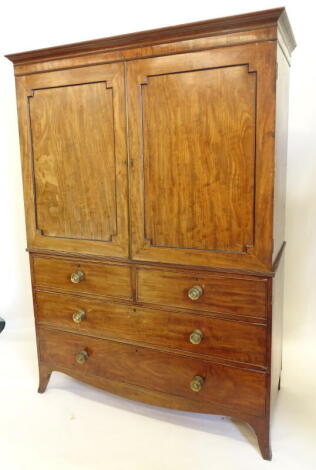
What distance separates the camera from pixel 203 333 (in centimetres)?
163

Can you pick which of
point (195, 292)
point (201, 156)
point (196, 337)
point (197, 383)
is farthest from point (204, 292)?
point (201, 156)

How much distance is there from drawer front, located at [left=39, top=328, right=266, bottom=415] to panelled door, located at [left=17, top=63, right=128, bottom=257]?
0.45 metres

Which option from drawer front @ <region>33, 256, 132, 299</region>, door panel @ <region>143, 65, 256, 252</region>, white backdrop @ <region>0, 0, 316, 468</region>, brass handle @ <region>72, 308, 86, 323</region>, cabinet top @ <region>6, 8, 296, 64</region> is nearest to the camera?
cabinet top @ <region>6, 8, 296, 64</region>

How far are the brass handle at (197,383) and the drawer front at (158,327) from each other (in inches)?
4.2

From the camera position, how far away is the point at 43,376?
204 centimetres

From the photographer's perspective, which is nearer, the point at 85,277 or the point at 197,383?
the point at 197,383

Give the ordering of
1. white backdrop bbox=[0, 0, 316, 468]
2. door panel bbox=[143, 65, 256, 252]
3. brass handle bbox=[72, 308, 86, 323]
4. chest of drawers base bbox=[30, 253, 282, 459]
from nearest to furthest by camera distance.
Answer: door panel bbox=[143, 65, 256, 252] < chest of drawers base bbox=[30, 253, 282, 459] < brass handle bbox=[72, 308, 86, 323] < white backdrop bbox=[0, 0, 316, 468]

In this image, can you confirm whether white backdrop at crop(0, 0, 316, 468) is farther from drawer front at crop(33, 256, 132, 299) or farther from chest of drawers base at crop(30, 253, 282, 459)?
drawer front at crop(33, 256, 132, 299)

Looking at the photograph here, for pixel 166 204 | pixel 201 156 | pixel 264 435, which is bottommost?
pixel 264 435

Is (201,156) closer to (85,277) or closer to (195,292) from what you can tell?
(195,292)

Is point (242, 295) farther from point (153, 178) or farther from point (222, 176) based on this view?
point (153, 178)

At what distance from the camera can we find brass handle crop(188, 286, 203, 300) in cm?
157

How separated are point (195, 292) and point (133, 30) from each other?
1507 mm

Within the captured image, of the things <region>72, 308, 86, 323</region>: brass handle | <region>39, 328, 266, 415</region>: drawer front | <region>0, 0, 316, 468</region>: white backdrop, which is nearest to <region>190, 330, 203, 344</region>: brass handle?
<region>39, 328, 266, 415</region>: drawer front
